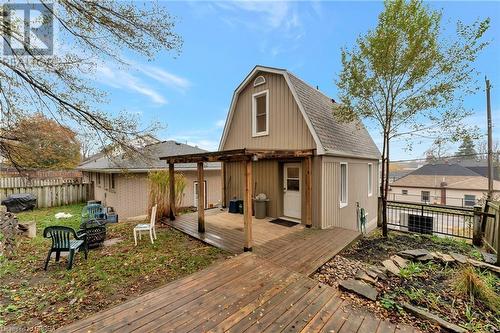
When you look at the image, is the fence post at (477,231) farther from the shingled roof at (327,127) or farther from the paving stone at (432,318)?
the paving stone at (432,318)

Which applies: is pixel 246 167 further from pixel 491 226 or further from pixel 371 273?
pixel 491 226

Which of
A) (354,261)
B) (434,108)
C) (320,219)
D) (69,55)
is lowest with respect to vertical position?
(354,261)

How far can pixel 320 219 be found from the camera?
7.05 metres

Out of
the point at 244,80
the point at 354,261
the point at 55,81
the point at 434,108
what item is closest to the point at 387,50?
the point at 434,108

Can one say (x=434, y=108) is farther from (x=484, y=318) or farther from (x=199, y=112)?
(x=199, y=112)

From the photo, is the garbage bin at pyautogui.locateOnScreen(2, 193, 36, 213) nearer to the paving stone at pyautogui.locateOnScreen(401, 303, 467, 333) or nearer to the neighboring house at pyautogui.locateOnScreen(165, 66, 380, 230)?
the neighboring house at pyautogui.locateOnScreen(165, 66, 380, 230)

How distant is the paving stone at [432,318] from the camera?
111 inches

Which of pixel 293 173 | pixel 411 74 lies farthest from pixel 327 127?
pixel 411 74

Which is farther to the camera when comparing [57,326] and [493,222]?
[493,222]

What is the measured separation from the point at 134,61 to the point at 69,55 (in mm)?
1214

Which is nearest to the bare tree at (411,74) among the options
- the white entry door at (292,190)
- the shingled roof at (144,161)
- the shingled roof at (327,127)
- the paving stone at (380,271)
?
the shingled roof at (327,127)

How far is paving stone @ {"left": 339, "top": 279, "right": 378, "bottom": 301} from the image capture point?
3517 millimetres

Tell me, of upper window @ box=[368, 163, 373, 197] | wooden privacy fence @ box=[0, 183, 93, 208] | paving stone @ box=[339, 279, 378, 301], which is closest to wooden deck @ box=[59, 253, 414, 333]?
paving stone @ box=[339, 279, 378, 301]

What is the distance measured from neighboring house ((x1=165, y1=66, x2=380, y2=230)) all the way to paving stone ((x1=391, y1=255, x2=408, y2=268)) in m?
2.26
